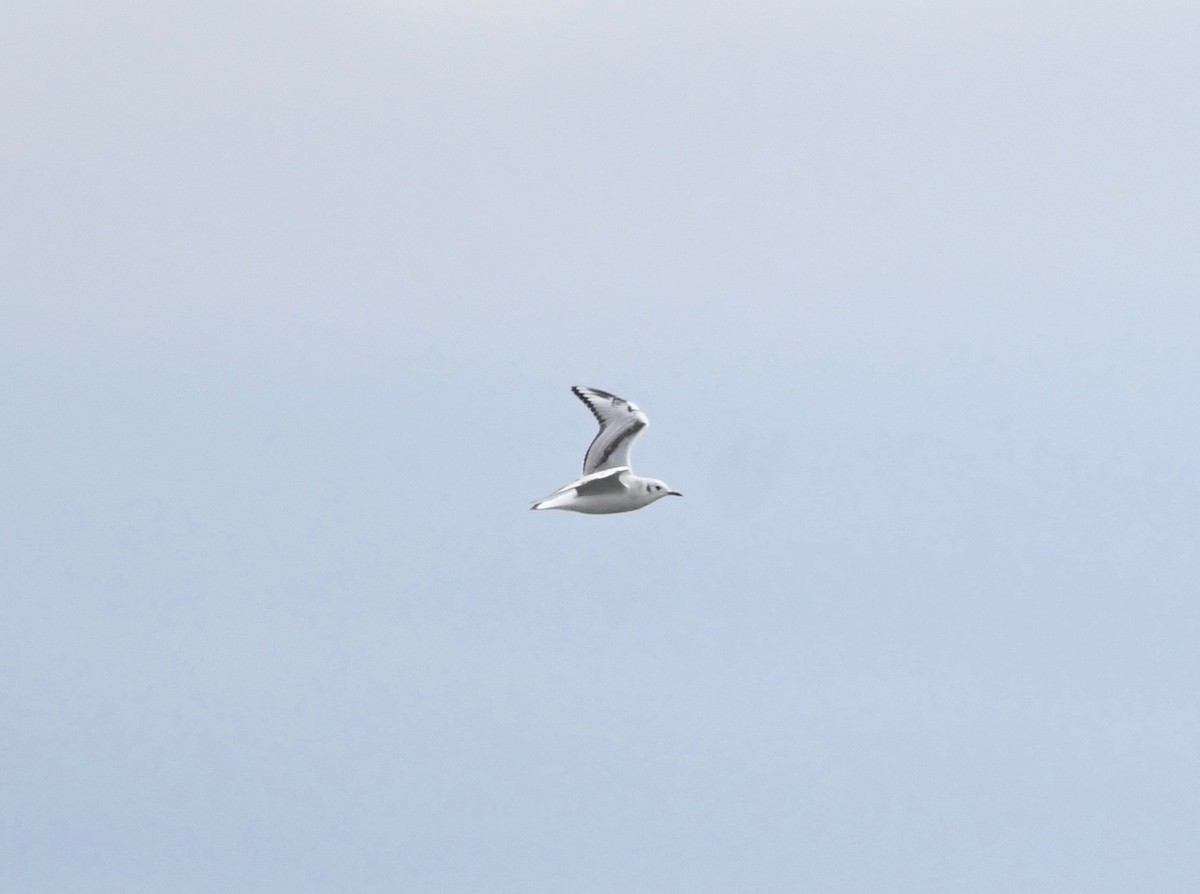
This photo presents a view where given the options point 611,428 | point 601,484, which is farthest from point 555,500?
point 611,428

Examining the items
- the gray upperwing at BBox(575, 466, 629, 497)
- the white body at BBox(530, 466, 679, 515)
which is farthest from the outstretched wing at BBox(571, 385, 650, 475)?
the gray upperwing at BBox(575, 466, 629, 497)

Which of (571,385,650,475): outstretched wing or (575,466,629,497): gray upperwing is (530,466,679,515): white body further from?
(571,385,650,475): outstretched wing

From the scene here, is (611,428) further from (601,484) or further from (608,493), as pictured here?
(601,484)

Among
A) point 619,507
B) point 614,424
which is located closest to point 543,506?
point 619,507

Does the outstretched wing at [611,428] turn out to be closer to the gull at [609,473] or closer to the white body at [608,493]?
the gull at [609,473]

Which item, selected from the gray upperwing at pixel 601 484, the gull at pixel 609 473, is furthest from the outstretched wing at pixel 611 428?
the gray upperwing at pixel 601 484

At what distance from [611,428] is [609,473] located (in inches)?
238

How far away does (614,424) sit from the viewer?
47.0 m

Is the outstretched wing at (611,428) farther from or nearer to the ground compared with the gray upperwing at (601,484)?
farther from the ground

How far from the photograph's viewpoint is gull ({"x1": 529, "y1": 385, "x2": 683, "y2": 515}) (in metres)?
41.7

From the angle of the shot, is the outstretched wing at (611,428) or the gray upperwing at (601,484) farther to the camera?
the outstretched wing at (611,428)

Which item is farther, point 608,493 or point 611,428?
point 611,428

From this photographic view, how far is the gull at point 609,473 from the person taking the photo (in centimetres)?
4169

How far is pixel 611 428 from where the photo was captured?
4684 centimetres
